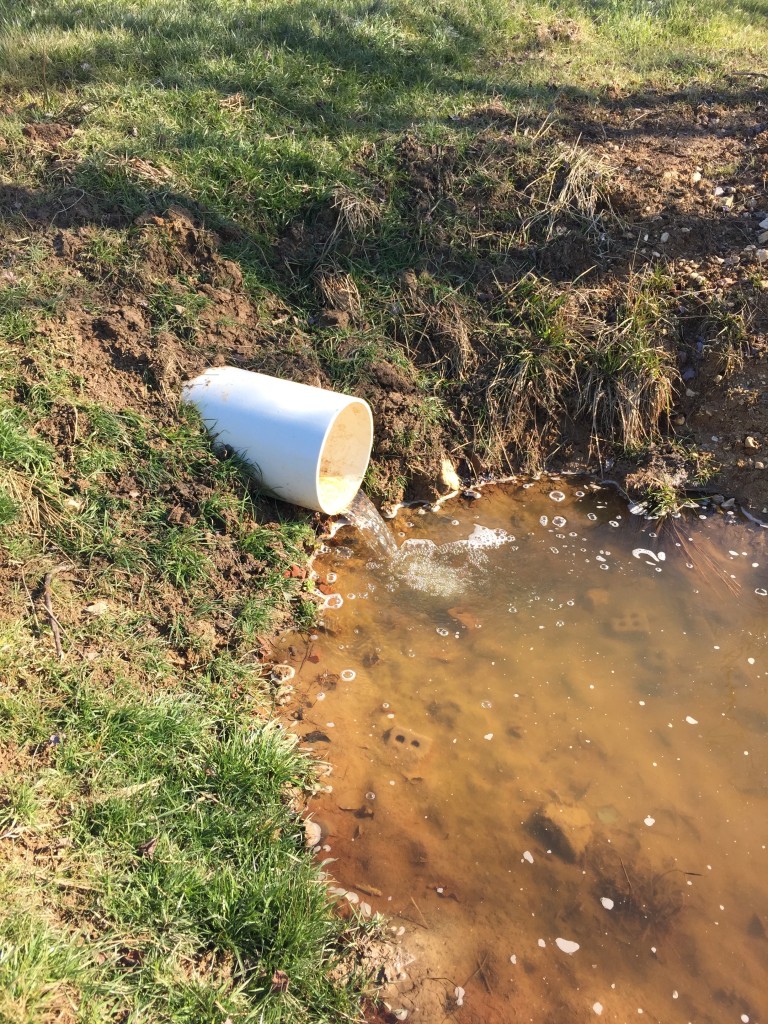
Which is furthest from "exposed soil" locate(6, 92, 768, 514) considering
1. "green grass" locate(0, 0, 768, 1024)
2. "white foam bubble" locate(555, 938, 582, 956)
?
"white foam bubble" locate(555, 938, 582, 956)

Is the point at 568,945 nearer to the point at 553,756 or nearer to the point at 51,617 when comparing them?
the point at 553,756

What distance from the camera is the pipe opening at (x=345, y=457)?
4.46m

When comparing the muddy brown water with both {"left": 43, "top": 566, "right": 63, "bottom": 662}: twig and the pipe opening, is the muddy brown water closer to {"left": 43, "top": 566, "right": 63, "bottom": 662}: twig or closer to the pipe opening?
the pipe opening

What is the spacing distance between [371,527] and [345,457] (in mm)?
447

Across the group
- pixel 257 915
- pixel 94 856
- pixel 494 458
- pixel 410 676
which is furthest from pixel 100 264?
pixel 257 915

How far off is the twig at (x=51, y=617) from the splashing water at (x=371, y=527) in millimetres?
1719

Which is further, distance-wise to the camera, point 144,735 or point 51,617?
point 51,617

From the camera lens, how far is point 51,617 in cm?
336

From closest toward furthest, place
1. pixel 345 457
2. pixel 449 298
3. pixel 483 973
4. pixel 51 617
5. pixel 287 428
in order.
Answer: pixel 483 973
pixel 51 617
pixel 287 428
pixel 345 457
pixel 449 298

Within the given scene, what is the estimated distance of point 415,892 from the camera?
3.09m

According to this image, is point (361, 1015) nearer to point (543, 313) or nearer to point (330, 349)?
point (330, 349)

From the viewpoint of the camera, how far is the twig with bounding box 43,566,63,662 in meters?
3.31

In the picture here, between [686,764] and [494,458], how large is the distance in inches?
89.5

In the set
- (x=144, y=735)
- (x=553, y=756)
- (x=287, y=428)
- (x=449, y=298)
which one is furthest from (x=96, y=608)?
(x=449, y=298)
